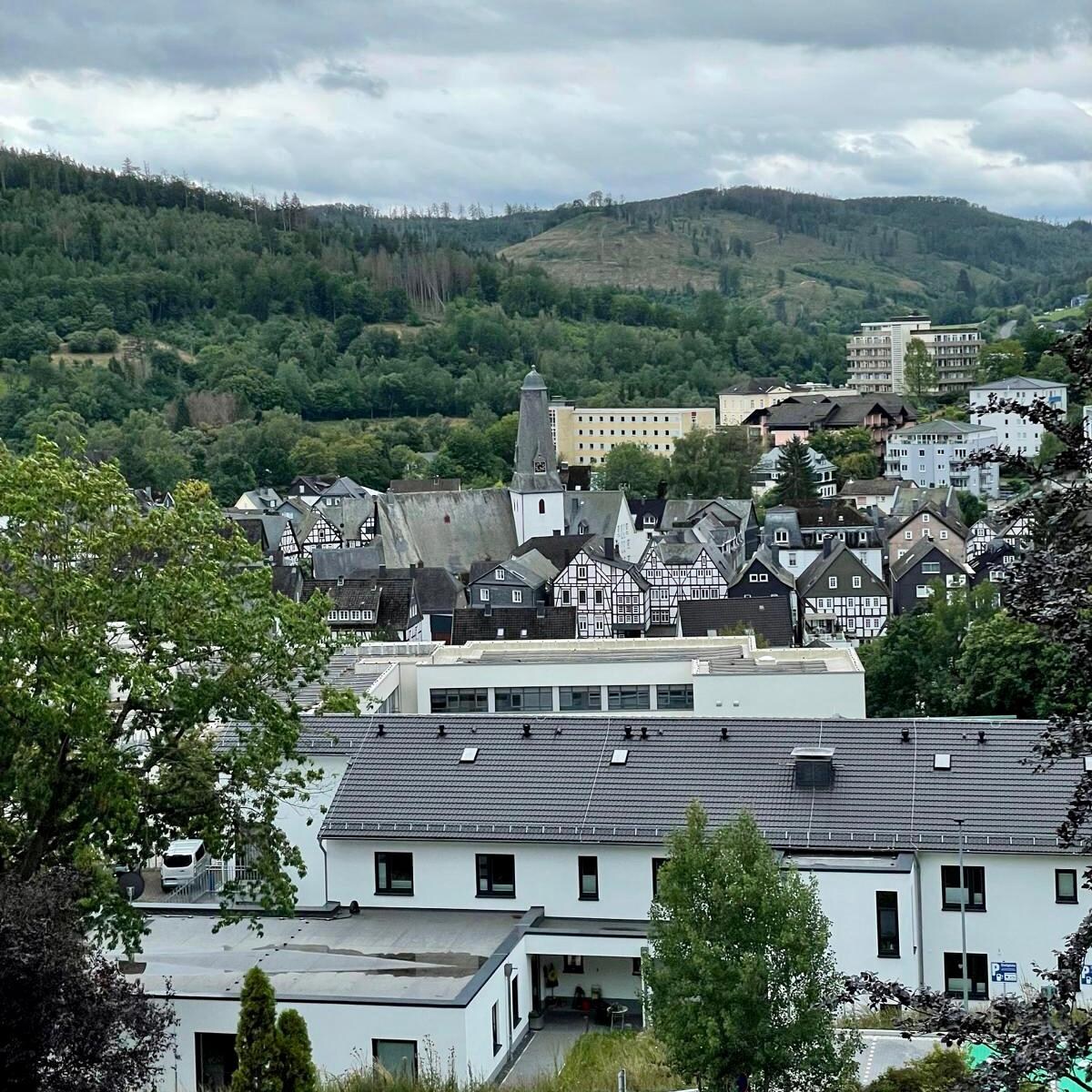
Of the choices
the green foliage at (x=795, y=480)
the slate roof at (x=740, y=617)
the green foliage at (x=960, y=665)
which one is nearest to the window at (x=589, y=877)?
the green foliage at (x=960, y=665)

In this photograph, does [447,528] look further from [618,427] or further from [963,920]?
[963,920]

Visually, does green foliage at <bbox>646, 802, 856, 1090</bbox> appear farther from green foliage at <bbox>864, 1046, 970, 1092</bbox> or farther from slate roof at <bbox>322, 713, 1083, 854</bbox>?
Answer: slate roof at <bbox>322, 713, 1083, 854</bbox>

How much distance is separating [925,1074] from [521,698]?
60.6 feet

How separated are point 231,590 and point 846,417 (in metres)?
101

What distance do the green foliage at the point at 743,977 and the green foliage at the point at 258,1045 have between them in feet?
10.9

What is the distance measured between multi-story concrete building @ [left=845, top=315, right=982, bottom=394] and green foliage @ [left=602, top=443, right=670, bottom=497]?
40426 millimetres

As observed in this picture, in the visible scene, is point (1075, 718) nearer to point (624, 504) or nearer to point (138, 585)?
point (138, 585)

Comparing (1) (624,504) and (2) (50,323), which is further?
(2) (50,323)

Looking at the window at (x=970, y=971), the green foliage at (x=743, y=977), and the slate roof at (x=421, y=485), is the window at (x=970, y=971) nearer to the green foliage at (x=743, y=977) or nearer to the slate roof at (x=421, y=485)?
the green foliage at (x=743, y=977)

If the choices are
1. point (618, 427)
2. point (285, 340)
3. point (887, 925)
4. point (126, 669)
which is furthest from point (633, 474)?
point (126, 669)

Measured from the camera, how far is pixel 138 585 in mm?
14758

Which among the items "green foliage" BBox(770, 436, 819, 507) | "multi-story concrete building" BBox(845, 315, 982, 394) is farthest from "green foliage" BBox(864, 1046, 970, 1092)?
"multi-story concrete building" BBox(845, 315, 982, 394)

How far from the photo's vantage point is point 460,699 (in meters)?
31.6

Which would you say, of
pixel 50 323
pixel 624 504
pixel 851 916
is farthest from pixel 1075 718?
pixel 50 323
